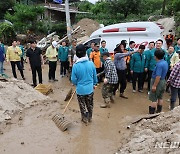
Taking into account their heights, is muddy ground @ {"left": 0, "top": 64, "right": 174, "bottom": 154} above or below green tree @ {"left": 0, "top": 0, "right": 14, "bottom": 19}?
below

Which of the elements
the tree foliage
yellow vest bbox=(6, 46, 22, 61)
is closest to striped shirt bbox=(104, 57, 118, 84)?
yellow vest bbox=(6, 46, 22, 61)

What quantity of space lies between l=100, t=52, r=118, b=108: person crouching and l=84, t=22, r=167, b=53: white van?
315 cm

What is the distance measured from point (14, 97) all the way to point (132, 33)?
5191mm

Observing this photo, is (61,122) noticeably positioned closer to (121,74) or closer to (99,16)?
(121,74)

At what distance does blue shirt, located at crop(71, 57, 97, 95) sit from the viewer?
4.97 metres

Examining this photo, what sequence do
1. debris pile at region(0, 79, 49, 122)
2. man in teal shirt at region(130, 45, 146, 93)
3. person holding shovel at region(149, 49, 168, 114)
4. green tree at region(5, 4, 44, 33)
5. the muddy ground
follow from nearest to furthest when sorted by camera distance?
1. the muddy ground
2. person holding shovel at region(149, 49, 168, 114)
3. debris pile at region(0, 79, 49, 122)
4. man in teal shirt at region(130, 45, 146, 93)
5. green tree at region(5, 4, 44, 33)

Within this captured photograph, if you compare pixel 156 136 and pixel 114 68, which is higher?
pixel 114 68

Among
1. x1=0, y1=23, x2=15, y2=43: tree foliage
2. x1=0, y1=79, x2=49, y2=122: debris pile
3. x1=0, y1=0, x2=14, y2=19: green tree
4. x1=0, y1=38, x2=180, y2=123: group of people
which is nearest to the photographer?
x1=0, y1=38, x2=180, y2=123: group of people

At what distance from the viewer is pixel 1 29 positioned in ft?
60.3

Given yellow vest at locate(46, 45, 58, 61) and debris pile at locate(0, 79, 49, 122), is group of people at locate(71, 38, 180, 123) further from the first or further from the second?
debris pile at locate(0, 79, 49, 122)

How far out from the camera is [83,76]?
16.4 ft

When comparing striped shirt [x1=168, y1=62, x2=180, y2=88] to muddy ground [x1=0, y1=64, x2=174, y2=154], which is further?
striped shirt [x1=168, y1=62, x2=180, y2=88]

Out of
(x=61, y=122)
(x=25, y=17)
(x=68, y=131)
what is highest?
(x=25, y=17)

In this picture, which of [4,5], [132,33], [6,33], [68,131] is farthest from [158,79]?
[4,5]
